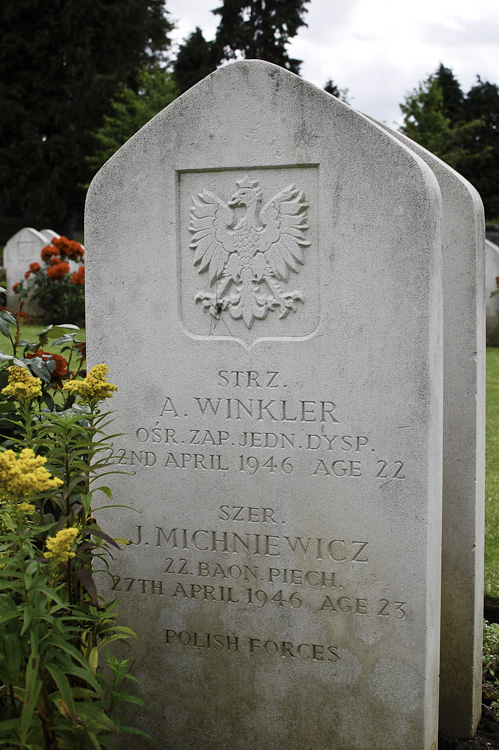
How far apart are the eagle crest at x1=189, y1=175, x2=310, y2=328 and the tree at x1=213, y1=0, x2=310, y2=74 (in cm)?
3442

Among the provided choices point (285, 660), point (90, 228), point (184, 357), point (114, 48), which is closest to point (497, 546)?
point (285, 660)

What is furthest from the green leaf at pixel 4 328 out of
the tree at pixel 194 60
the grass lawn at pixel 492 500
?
the tree at pixel 194 60

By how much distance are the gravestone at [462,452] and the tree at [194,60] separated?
34.4m

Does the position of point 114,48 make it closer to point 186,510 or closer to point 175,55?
point 175,55

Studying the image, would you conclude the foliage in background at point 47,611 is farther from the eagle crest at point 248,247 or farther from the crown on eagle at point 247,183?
the crown on eagle at point 247,183

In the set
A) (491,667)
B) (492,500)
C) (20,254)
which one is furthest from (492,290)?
(491,667)

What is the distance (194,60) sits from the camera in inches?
1508

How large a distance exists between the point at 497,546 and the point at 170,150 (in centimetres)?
342

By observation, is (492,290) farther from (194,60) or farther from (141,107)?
(194,60)

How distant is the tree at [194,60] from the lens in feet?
117

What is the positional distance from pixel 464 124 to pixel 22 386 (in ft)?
105

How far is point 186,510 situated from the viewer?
2.99m

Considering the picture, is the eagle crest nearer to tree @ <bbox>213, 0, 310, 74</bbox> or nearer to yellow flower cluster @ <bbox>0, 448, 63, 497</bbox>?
yellow flower cluster @ <bbox>0, 448, 63, 497</bbox>

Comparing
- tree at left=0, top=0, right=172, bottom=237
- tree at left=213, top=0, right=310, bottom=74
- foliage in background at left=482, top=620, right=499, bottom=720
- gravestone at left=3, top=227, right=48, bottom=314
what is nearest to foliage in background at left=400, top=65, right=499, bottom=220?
tree at left=213, top=0, right=310, bottom=74
